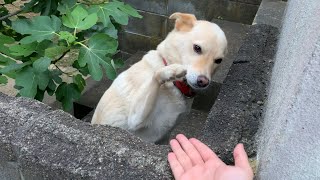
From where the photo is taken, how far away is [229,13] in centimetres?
400

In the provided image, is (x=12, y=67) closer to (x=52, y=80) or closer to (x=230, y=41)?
(x=52, y=80)

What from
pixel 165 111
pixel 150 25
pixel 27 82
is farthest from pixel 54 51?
pixel 150 25

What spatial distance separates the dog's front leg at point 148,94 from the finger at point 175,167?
71 cm

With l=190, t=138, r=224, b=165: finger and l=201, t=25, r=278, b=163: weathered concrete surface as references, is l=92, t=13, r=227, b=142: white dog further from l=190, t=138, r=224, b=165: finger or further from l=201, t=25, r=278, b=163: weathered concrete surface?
l=190, t=138, r=224, b=165: finger

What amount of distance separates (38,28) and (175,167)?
1109mm

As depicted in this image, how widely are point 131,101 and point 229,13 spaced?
2194 millimetres

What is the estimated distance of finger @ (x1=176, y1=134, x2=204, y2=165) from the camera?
1.36m

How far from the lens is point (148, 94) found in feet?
6.75


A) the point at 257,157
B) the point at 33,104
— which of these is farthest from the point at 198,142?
the point at 33,104

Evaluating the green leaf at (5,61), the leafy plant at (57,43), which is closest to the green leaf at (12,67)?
the leafy plant at (57,43)

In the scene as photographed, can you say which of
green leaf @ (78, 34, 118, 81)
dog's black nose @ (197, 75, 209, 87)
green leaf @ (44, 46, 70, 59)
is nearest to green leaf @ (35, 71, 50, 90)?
green leaf @ (44, 46, 70, 59)

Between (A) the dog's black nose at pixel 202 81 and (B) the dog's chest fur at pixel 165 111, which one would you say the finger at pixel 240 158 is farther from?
(B) the dog's chest fur at pixel 165 111

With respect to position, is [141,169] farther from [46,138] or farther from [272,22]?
[272,22]

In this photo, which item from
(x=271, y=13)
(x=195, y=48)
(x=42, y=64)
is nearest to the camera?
(x=42, y=64)
